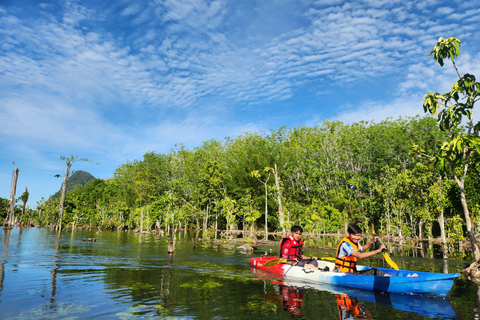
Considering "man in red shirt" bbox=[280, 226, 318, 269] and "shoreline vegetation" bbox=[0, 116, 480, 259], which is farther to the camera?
"shoreline vegetation" bbox=[0, 116, 480, 259]

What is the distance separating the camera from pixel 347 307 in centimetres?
774

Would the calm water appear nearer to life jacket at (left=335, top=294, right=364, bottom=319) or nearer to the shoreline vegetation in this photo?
life jacket at (left=335, top=294, right=364, bottom=319)

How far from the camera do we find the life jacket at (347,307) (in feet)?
23.4

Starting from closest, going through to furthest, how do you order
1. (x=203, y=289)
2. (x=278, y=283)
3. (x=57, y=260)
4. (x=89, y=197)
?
(x=203, y=289) < (x=278, y=283) < (x=57, y=260) < (x=89, y=197)

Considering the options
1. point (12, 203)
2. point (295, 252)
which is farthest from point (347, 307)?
point (12, 203)

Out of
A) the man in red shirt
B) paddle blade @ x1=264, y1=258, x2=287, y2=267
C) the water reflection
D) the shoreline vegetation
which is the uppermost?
the shoreline vegetation

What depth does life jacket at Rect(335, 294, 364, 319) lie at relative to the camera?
281 inches

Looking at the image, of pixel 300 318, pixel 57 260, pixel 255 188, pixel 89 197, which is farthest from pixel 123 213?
pixel 300 318

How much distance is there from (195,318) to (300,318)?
2.41 meters

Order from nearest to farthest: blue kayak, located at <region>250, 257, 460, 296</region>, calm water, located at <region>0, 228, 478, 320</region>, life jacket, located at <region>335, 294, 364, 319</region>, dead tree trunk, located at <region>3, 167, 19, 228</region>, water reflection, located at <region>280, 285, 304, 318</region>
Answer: calm water, located at <region>0, 228, 478, 320</region> < life jacket, located at <region>335, 294, 364, 319</region> < water reflection, located at <region>280, 285, 304, 318</region> < blue kayak, located at <region>250, 257, 460, 296</region> < dead tree trunk, located at <region>3, 167, 19, 228</region>

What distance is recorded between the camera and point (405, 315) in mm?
7133

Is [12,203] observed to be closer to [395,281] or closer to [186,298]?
[186,298]

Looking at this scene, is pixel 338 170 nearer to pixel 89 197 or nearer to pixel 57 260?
pixel 57 260

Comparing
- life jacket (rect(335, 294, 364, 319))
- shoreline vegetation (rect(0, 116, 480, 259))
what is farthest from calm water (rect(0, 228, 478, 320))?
shoreline vegetation (rect(0, 116, 480, 259))
